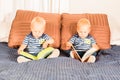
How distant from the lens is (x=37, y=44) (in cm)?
204

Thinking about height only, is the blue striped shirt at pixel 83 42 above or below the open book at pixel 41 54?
above

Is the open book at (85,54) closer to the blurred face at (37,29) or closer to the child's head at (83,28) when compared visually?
the child's head at (83,28)

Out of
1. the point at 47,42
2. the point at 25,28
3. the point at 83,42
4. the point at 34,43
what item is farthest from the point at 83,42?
the point at 25,28

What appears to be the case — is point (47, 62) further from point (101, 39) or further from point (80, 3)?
point (80, 3)

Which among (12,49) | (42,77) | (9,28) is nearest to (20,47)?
(12,49)

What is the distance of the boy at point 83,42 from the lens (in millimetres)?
1994

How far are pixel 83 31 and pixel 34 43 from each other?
15.6 inches

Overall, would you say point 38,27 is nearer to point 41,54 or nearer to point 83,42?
point 41,54

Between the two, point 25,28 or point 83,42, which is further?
point 25,28

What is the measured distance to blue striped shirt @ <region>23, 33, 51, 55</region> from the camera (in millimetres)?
2025

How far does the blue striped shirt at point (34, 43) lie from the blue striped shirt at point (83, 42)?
222mm

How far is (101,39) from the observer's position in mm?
2188

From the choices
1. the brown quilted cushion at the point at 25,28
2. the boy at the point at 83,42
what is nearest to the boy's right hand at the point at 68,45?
the boy at the point at 83,42

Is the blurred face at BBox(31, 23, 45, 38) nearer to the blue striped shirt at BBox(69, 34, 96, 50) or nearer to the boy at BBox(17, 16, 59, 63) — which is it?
the boy at BBox(17, 16, 59, 63)
